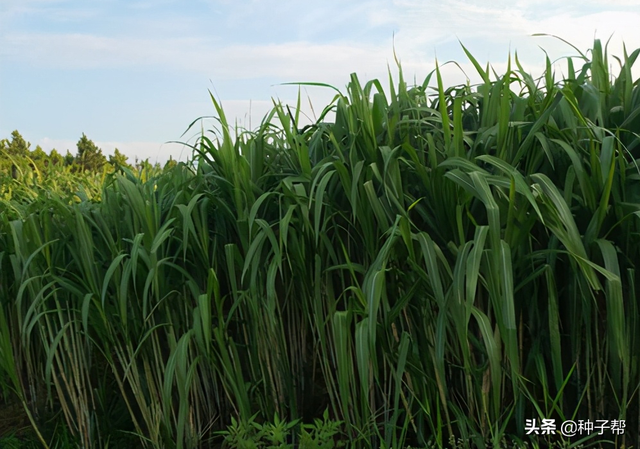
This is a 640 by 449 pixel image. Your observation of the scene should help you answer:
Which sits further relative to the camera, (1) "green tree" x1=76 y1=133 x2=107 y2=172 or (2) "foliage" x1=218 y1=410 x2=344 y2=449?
(1) "green tree" x1=76 y1=133 x2=107 y2=172

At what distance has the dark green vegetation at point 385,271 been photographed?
1651mm

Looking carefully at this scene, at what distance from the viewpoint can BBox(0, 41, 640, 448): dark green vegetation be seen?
1.65 m

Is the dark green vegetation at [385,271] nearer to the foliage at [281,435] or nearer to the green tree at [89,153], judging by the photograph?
the foliage at [281,435]

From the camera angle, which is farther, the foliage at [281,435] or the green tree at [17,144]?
A: the green tree at [17,144]

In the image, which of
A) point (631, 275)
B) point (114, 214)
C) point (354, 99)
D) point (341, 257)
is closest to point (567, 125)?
point (631, 275)

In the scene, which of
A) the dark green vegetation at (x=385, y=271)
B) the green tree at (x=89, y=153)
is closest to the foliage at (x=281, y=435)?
the dark green vegetation at (x=385, y=271)

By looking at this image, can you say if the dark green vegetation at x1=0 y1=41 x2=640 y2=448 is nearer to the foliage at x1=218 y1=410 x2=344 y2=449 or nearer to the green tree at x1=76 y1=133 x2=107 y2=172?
the foliage at x1=218 y1=410 x2=344 y2=449

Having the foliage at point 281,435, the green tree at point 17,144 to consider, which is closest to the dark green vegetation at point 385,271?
the foliage at point 281,435

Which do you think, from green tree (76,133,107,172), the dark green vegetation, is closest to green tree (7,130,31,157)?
green tree (76,133,107,172)

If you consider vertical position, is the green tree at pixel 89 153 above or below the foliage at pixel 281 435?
above

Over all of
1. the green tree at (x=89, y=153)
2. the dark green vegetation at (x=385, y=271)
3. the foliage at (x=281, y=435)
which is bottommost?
the foliage at (x=281, y=435)

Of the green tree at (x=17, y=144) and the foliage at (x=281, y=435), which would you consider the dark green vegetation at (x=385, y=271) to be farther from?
the green tree at (x=17, y=144)

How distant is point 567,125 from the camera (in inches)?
72.5

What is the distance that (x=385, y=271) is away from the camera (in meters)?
1.63
